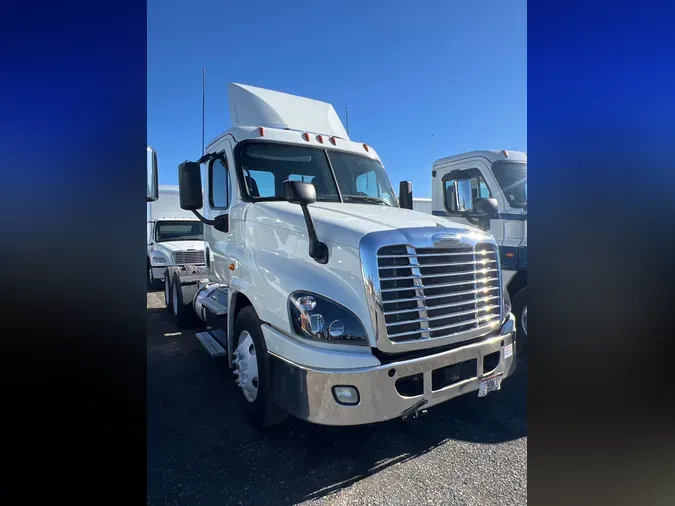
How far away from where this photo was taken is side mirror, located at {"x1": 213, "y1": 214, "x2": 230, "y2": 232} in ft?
12.5

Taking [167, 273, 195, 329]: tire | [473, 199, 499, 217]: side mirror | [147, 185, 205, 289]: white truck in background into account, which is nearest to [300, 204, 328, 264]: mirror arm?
[473, 199, 499, 217]: side mirror

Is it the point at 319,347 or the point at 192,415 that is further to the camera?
the point at 192,415

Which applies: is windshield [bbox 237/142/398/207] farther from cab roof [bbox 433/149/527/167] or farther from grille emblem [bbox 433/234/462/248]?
cab roof [bbox 433/149/527/167]

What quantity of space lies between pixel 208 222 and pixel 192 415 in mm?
2003

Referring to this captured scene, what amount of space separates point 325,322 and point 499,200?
4163 millimetres

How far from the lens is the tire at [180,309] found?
623cm

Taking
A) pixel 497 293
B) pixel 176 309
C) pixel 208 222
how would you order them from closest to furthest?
1. pixel 497 293
2. pixel 208 222
3. pixel 176 309

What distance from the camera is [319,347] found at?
2348 mm

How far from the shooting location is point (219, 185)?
4.10m

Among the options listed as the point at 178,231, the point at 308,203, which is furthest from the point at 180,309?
the point at 308,203

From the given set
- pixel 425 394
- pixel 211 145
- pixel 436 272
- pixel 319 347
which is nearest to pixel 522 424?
pixel 425 394

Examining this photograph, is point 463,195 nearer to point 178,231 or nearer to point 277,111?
point 277,111
